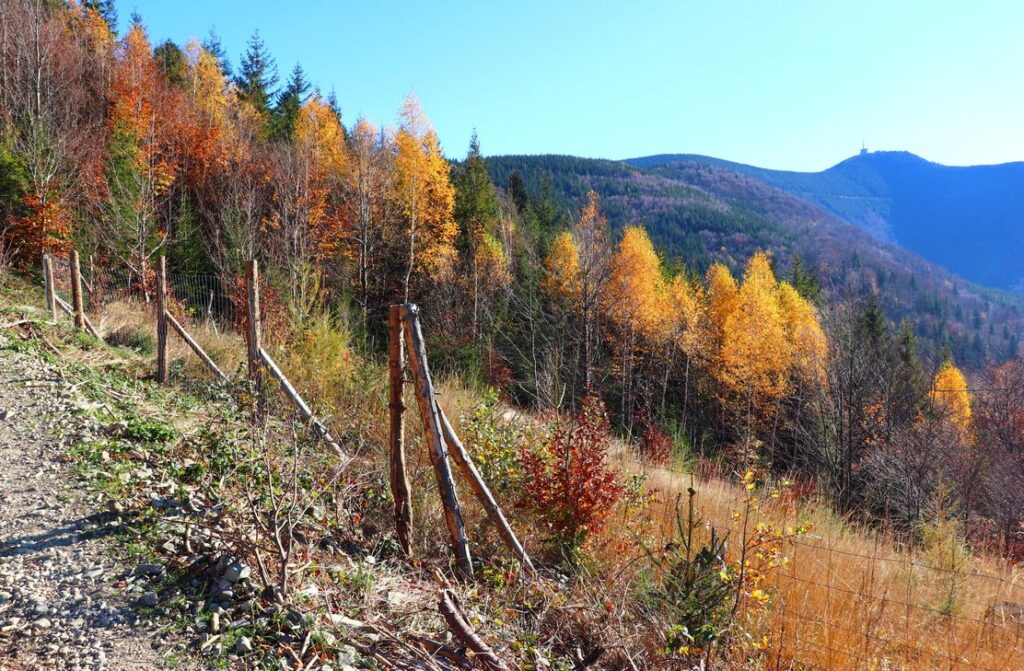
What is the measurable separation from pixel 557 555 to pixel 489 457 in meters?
1.12

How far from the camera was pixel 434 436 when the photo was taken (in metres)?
4.20

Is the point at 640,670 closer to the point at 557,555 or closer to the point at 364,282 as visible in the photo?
the point at 557,555

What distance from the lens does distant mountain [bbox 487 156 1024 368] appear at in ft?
300

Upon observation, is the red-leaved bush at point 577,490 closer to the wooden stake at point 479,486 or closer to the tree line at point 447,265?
the wooden stake at point 479,486

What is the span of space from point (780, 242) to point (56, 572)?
11223 cm

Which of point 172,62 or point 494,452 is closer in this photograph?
point 494,452

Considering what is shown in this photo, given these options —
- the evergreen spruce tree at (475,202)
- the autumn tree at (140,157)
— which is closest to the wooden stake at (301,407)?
the autumn tree at (140,157)

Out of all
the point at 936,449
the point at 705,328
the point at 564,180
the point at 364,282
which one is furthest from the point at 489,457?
the point at 564,180

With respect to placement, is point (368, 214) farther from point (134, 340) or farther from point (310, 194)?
point (134, 340)

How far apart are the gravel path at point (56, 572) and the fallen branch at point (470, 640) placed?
1.27m

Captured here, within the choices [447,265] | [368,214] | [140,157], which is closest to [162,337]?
[140,157]

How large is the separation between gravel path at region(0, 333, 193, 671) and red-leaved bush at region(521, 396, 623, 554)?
9.02 ft

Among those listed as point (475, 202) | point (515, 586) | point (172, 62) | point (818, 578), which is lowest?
point (818, 578)

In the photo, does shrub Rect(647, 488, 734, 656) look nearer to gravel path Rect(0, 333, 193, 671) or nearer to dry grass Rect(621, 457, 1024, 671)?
dry grass Rect(621, 457, 1024, 671)
